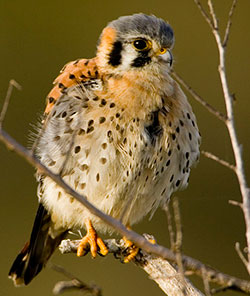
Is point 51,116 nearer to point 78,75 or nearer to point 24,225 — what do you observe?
point 78,75

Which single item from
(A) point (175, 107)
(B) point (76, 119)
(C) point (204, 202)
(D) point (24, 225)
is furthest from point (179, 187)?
(D) point (24, 225)

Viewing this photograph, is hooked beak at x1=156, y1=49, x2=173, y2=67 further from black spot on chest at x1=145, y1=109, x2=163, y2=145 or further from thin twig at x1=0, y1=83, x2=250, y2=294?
thin twig at x1=0, y1=83, x2=250, y2=294

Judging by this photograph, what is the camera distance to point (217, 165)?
5.26 metres

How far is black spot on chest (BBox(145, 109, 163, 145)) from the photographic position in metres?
2.92

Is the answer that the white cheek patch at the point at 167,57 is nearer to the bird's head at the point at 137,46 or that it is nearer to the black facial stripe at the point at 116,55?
the bird's head at the point at 137,46

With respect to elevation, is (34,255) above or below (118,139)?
below

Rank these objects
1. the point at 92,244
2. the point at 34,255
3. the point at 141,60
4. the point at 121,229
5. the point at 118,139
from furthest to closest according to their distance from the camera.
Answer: the point at 34,255 < the point at 92,244 < the point at 141,60 < the point at 118,139 < the point at 121,229

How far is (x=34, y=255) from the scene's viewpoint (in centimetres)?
341

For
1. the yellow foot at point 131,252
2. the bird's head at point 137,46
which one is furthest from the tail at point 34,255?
the bird's head at point 137,46

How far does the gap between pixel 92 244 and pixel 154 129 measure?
23.9 inches

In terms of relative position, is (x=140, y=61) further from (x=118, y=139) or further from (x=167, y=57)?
(x=118, y=139)

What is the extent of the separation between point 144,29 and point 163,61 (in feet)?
0.52

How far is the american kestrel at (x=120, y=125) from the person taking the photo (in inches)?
114

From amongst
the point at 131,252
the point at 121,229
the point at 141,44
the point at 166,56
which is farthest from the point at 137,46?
the point at 121,229
